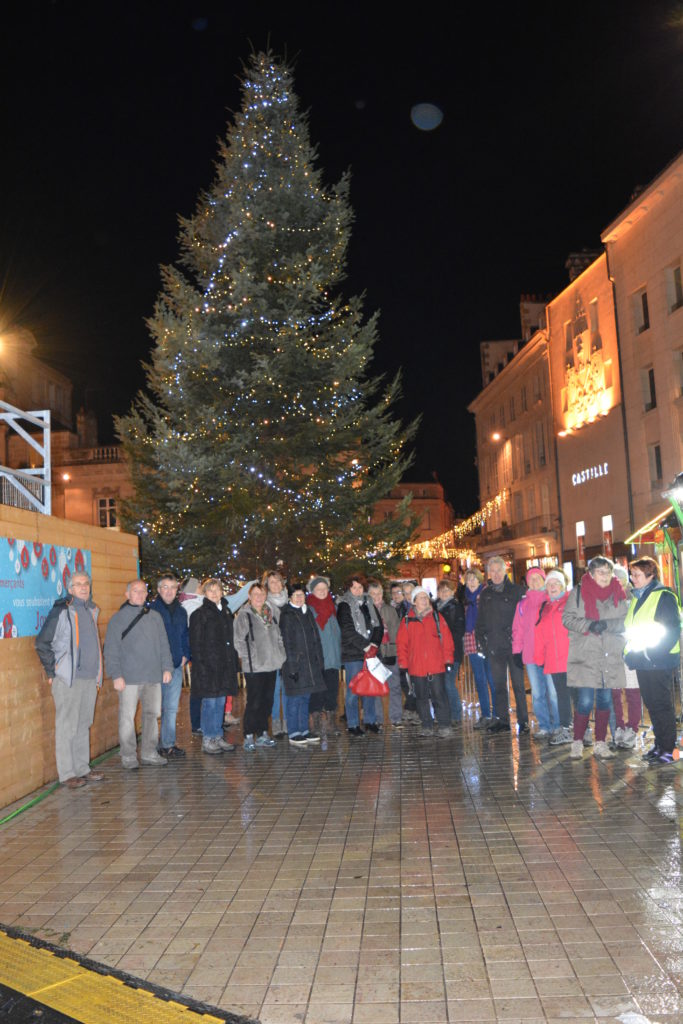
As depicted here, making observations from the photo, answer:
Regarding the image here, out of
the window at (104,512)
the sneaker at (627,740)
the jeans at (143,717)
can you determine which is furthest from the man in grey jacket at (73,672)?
the window at (104,512)

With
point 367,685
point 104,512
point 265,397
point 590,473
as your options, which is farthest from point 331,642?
point 104,512

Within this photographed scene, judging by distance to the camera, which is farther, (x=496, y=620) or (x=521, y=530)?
(x=521, y=530)

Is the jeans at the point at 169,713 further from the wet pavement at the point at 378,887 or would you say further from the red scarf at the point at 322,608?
the red scarf at the point at 322,608

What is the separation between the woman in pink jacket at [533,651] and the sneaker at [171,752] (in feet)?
13.5

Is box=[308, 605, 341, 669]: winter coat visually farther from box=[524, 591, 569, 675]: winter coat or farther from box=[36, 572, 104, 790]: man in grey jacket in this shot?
box=[36, 572, 104, 790]: man in grey jacket

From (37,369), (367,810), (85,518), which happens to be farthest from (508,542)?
(367,810)

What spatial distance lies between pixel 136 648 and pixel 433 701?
3.88m

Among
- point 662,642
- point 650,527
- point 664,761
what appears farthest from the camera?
point 650,527

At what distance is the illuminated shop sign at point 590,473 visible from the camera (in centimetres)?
3304

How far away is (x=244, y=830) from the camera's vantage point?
7.03m

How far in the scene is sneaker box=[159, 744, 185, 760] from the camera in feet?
33.9

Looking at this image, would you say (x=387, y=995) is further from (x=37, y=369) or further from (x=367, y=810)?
(x=37, y=369)

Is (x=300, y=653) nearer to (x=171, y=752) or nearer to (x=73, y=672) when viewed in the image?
(x=171, y=752)

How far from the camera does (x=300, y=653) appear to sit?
10.9 metres
